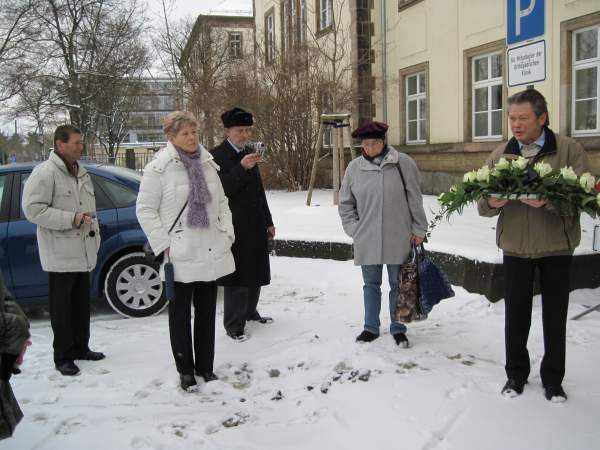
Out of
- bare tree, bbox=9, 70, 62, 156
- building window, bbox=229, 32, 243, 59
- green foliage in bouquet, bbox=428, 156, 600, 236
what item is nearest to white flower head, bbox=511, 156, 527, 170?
green foliage in bouquet, bbox=428, 156, 600, 236

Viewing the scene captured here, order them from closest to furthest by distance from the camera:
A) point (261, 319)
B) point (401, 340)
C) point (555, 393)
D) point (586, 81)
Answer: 1. point (555, 393)
2. point (401, 340)
3. point (261, 319)
4. point (586, 81)

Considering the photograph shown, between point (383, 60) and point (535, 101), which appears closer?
point (535, 101)

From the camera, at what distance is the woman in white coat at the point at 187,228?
4.33m

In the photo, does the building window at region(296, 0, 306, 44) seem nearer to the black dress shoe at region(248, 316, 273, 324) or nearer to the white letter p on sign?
the white letter p on sign

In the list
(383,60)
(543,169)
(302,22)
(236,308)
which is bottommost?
(236,308)

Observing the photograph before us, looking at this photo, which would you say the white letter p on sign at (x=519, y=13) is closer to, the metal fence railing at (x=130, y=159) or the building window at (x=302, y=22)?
the building window at (x=302, y=22)

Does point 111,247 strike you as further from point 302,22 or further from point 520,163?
point 302,22

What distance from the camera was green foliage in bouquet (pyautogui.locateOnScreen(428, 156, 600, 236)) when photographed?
11.9 feet

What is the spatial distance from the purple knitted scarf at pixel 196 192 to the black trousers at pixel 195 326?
0.47 metres

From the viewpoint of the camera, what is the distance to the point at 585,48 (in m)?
12.0

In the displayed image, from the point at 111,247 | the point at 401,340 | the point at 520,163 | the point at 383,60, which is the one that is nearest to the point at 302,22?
the point at 383,60

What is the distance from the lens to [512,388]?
4.04 m

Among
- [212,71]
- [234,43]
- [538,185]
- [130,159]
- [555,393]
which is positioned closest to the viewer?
[538,185]

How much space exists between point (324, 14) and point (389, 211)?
17657mm
